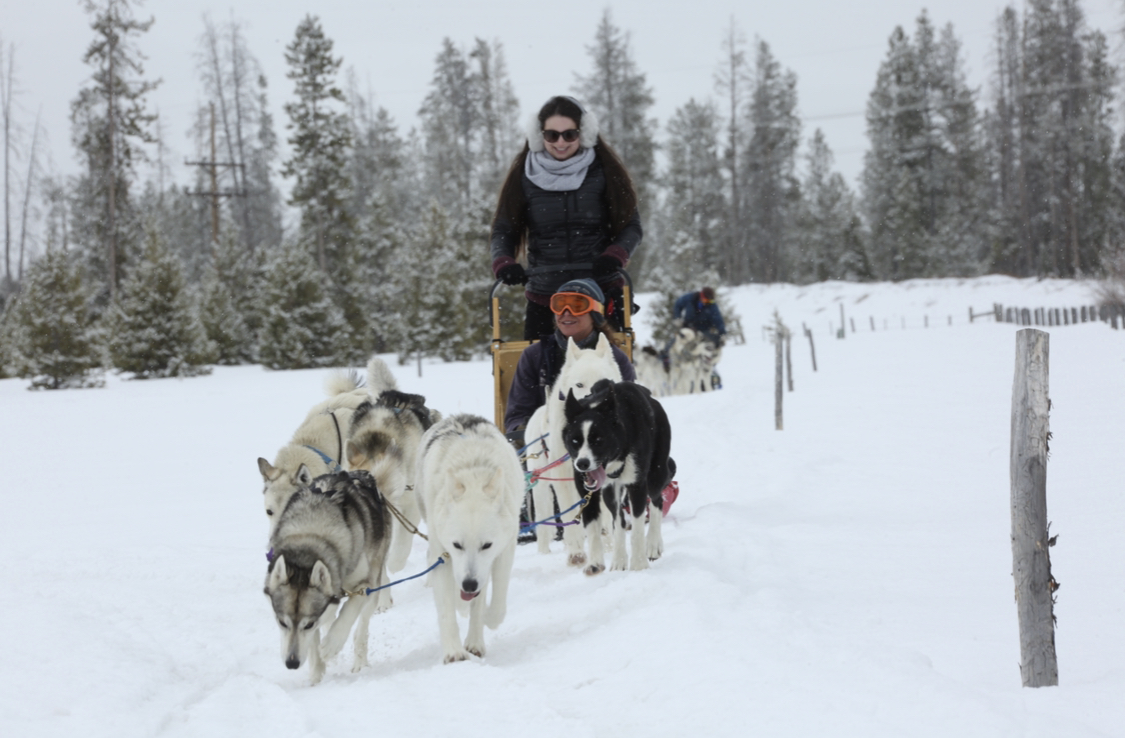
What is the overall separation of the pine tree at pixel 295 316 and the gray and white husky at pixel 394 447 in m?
23.2

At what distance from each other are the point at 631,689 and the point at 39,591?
133 inches

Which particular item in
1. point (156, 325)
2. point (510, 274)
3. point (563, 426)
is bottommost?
point (563, 426)

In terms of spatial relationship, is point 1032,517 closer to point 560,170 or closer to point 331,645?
point 331,645

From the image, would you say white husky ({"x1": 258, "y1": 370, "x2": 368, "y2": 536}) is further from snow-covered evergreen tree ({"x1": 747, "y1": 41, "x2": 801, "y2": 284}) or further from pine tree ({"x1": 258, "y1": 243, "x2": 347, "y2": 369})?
snow-covered evergreen tree ({"x1": 747, "y1": 41, "x2": 801, "y2": 284})

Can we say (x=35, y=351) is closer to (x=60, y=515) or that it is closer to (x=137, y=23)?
(x=137, y=23)

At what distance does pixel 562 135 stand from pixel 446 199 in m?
42.5

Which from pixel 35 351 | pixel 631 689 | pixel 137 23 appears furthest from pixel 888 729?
pixel 137 23

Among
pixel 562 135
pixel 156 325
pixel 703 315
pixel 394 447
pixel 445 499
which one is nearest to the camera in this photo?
pixel 445 499

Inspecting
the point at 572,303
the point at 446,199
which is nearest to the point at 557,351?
the point at 572,303

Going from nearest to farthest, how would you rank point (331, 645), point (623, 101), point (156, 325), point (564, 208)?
point (331, 645) → point (564, 208) → point (156, 325) → point (623, 101)

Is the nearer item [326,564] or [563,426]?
[326,564]

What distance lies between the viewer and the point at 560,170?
5.22 meters

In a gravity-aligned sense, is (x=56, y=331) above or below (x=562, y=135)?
below

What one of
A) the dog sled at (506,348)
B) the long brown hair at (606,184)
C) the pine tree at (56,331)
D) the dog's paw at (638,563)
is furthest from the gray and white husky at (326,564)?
the pine tree at (56,331)
